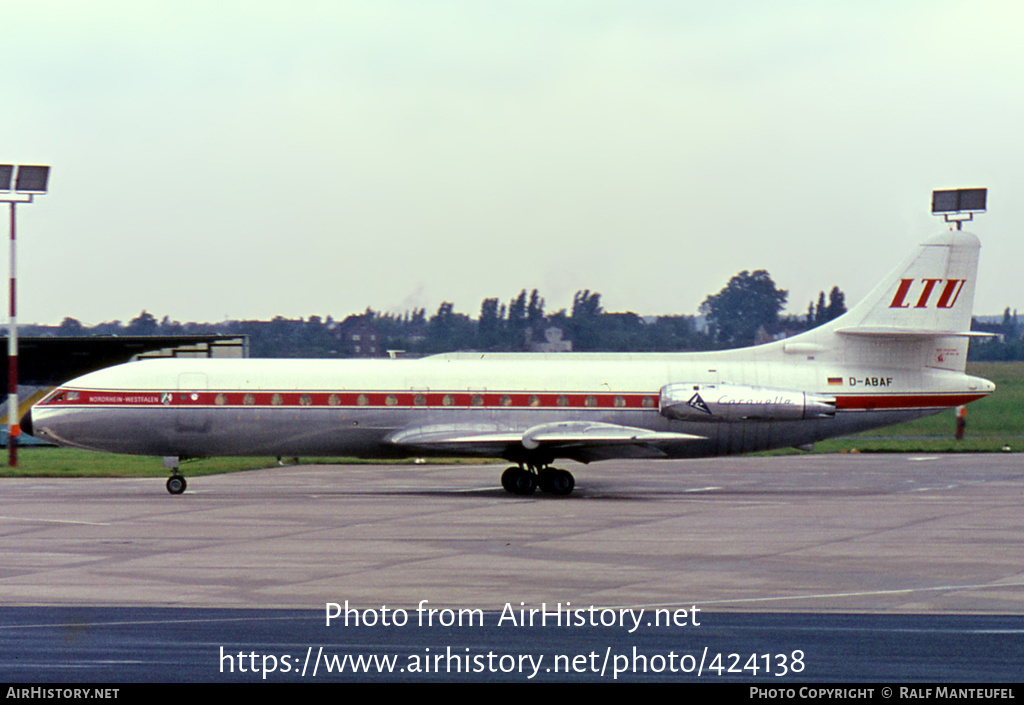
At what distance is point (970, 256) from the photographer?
3216 cm

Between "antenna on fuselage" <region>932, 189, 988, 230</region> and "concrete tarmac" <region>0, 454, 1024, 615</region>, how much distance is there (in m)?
13.5

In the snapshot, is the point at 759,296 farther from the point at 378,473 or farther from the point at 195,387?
the point at 195,387

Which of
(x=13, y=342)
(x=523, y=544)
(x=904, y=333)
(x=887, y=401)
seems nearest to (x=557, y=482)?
(x=887, y=401)

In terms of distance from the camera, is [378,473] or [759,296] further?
[759,296]

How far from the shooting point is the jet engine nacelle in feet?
101

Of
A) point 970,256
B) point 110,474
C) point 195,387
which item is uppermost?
point 970,256

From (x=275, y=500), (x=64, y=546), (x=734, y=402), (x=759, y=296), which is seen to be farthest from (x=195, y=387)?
(x=759, y=296)

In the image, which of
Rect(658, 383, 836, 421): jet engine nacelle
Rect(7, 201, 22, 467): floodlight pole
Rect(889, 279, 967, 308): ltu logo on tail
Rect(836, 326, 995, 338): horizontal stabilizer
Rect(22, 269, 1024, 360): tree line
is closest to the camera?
Rect(658, 383, 836, 421): jet engine nacelle

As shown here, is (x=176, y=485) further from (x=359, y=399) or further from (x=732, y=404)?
(x=732, y=404)

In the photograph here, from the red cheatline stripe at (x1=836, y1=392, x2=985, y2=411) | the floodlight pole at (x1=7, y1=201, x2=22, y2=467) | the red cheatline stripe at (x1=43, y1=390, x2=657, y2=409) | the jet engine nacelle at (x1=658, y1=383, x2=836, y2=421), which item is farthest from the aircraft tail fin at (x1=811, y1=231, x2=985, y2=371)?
the floodlight pole at (x1=7, y1=201, x2=22, y2=467)

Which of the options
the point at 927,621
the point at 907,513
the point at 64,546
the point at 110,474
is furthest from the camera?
the point at 110,474

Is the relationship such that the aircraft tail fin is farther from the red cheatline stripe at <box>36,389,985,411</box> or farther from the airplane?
the red cheatline stripe at <box>36,389,985,411</box>

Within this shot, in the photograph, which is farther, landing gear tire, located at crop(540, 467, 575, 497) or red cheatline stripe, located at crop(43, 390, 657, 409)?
red cheatline stripe, located at crop(43, 390, 657, 409)

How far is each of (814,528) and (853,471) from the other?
51.0 feet
